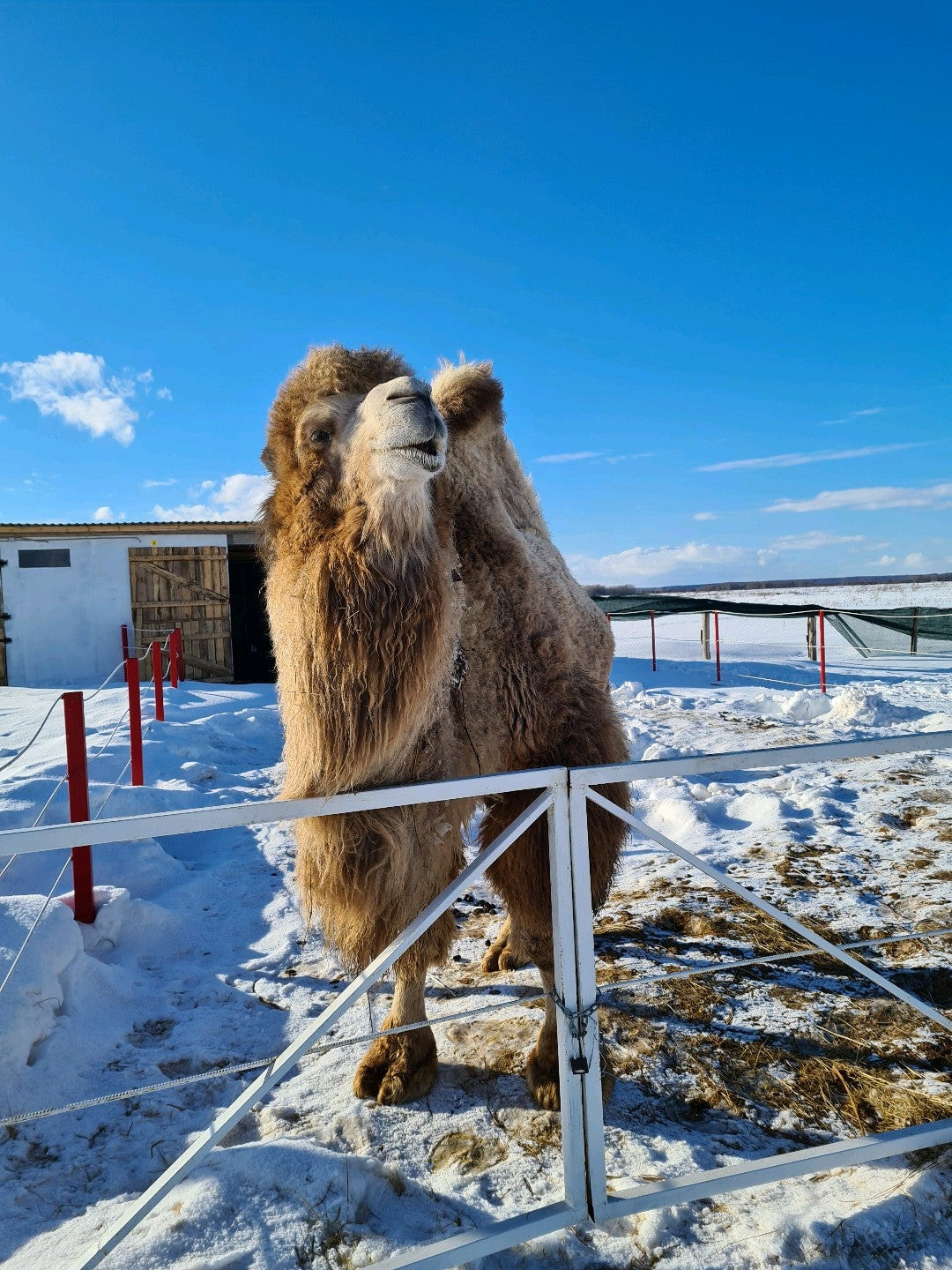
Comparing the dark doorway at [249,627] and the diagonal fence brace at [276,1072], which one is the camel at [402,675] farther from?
the dark doorway at [249,627]

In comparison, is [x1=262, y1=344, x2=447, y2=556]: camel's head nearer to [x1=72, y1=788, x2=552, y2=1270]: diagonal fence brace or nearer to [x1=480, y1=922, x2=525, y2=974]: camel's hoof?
[x1=72, y1=788, x2=552, y2=1270]: diagonal fence brace

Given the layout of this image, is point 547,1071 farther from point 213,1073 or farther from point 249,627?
point 249,627

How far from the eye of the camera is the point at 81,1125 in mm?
2434

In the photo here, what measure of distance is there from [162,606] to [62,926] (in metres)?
11.5

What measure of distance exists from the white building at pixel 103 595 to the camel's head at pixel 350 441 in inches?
421

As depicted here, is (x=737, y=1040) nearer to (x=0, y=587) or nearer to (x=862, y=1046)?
(x=862, y=1046)

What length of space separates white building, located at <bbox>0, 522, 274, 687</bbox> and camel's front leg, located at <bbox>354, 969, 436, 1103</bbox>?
443 inches

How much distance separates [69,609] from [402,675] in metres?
13.1

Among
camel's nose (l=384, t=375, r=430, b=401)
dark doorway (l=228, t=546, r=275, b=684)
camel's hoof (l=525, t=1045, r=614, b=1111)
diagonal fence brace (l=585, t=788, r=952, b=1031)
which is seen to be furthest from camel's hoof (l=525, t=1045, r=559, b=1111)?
dark doorway (l=228, t=546, r=275, b=684)

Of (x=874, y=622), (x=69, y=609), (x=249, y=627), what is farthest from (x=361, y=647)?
(x=249, y=627)

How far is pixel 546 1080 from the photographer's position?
8.32 ft

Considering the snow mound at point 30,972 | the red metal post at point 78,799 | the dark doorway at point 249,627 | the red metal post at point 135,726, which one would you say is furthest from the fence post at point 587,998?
the dark doorway at point 249,627

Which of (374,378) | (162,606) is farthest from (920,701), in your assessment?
(162,606)

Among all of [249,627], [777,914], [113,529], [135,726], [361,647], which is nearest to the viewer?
[777,914]
